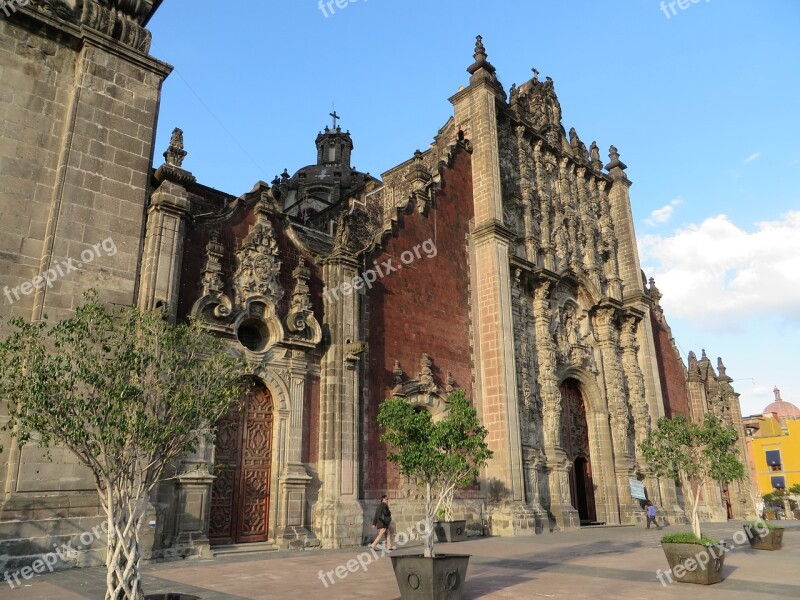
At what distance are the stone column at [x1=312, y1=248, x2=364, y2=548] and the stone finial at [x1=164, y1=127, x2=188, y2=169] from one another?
4.87m

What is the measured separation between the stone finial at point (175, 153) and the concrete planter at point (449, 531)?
11.2 m

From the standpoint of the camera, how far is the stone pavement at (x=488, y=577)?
27.5 ft

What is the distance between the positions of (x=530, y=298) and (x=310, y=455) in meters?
11.9

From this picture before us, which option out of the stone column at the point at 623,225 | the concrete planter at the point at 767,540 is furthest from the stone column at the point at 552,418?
the stone column at the point at 623,225

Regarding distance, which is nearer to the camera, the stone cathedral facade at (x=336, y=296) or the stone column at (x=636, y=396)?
the stone cathedral facade at (x=336, y=296)

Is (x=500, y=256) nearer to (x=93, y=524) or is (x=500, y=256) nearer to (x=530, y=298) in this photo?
(x=530, y=298)

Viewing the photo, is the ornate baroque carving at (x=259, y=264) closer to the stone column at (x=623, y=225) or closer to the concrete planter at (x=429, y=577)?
the concrete planter at (x=429, y=577)

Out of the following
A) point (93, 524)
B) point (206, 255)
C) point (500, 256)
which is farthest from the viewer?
point (500, 256)

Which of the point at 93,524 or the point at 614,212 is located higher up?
the point at 614,212

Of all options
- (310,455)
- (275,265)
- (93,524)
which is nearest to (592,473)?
(310,455)

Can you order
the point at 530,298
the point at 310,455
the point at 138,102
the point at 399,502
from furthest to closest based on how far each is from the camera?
1. the point at 530,298
2. the point at 399,502
3. the point at 310,455
4. the point at 138,102

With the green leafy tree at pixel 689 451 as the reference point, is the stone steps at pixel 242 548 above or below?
below

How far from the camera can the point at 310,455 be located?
617 inches

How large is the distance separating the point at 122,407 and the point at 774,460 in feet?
233
